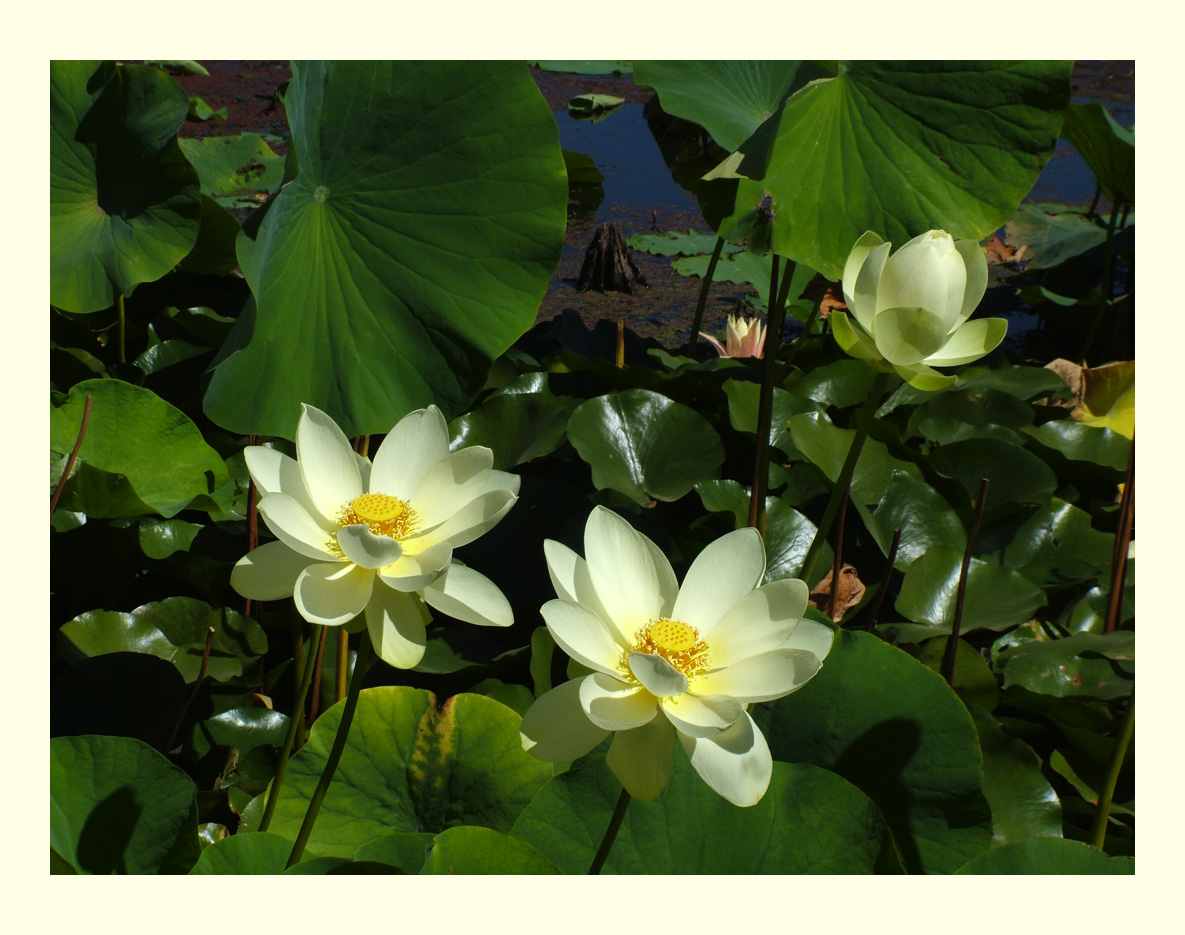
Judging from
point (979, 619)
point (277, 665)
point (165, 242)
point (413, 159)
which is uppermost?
point (413, 159)

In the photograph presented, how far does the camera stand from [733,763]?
0.49 meters

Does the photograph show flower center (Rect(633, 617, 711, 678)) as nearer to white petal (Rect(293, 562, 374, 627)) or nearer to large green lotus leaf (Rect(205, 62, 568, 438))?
white petal (Rect(293, 562, 374, 627))

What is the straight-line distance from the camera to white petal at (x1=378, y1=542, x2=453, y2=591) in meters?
0.53

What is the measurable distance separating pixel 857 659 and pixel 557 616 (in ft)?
1.27

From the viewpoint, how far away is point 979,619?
3.43 feet

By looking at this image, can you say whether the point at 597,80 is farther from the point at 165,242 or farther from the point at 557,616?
the point at 557,616

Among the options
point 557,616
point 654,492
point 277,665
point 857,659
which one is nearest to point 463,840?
point 557,616

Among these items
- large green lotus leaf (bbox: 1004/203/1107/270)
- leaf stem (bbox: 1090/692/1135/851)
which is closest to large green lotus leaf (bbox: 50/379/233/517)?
leaf stem (bbox: 1090/692/1135/851)

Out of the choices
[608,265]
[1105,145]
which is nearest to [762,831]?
[1105,145]

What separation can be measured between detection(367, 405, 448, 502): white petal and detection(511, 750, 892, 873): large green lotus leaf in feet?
0.96

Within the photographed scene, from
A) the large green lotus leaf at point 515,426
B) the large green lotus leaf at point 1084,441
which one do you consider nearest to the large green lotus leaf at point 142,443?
the large green lotus leaf at point 515,426

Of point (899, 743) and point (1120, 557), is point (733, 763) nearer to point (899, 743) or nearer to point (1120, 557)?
point (899, 743)

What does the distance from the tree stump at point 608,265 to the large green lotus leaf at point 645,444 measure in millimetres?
1552

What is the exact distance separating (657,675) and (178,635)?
0.75m
